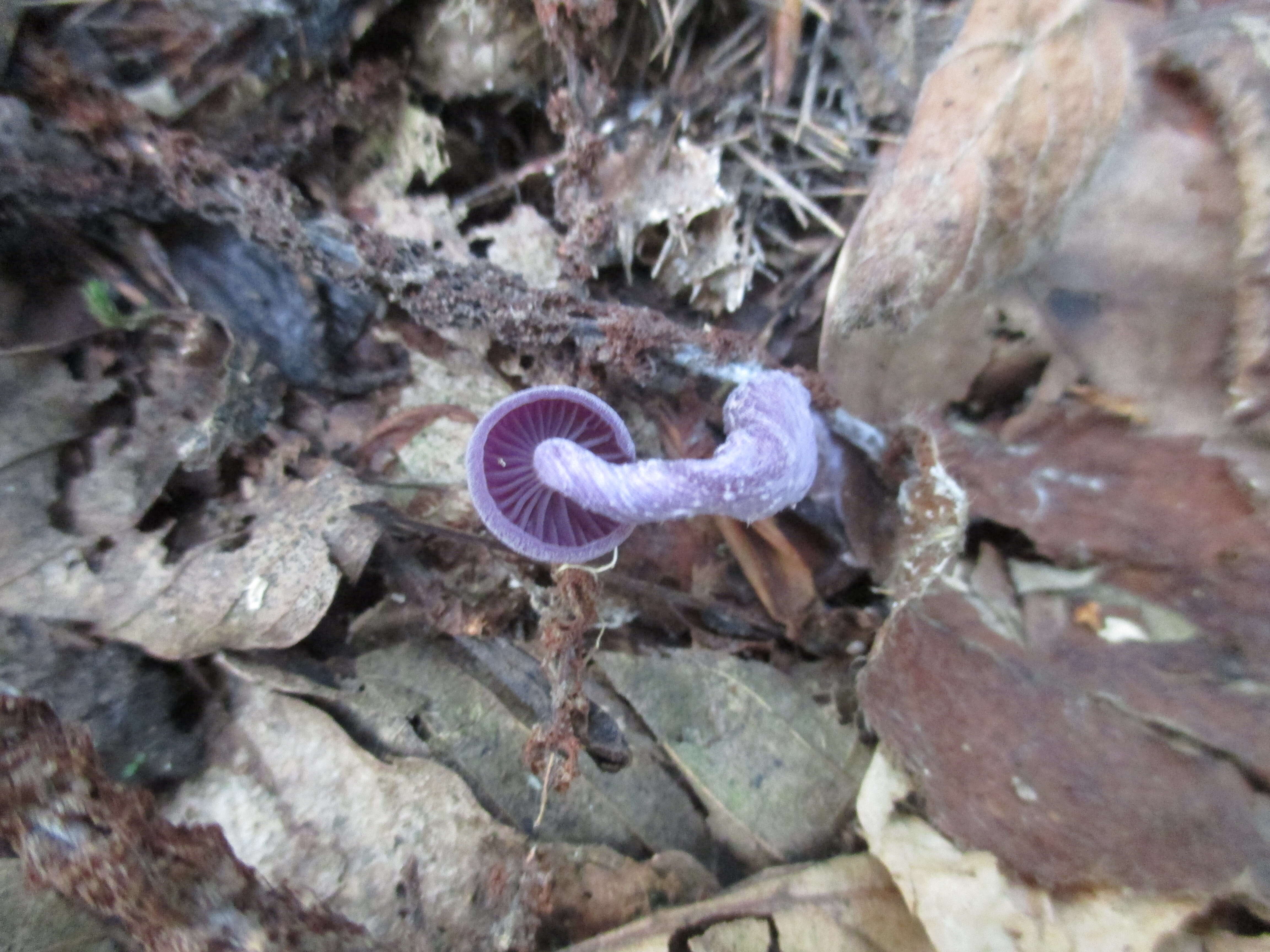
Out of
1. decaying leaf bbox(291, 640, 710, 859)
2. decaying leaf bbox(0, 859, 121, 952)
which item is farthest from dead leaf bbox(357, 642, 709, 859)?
decaying leaf bbox(0, 859, 121, 952)

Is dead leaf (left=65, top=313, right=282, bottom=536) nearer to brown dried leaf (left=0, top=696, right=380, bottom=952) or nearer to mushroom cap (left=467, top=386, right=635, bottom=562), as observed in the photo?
brown dried leaf (left=0, top=696, right=380, bottom=952)

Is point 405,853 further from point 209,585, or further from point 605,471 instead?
point 605,471

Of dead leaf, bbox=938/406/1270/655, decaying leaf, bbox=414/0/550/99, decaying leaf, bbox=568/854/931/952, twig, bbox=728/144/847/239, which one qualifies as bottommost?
decaying leaf, bbox=568/854/931/952

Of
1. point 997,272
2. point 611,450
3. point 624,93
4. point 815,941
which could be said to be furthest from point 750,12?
point 815,941

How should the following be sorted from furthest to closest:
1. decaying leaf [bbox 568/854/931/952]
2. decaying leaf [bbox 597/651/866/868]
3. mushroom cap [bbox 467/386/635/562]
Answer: decaying leaf [bbox 597/651/866/868] < mushroom cap [bbox 467/386/635/562] < decaying leaf [bbox 568/854/931/952]

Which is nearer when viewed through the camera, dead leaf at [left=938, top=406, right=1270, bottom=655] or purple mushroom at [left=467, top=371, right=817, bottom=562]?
dead leaf at [left=938, top=406, right=1270, bottom=655]

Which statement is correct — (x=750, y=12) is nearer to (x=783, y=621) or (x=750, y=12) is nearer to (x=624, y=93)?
(x=624, y=93)
